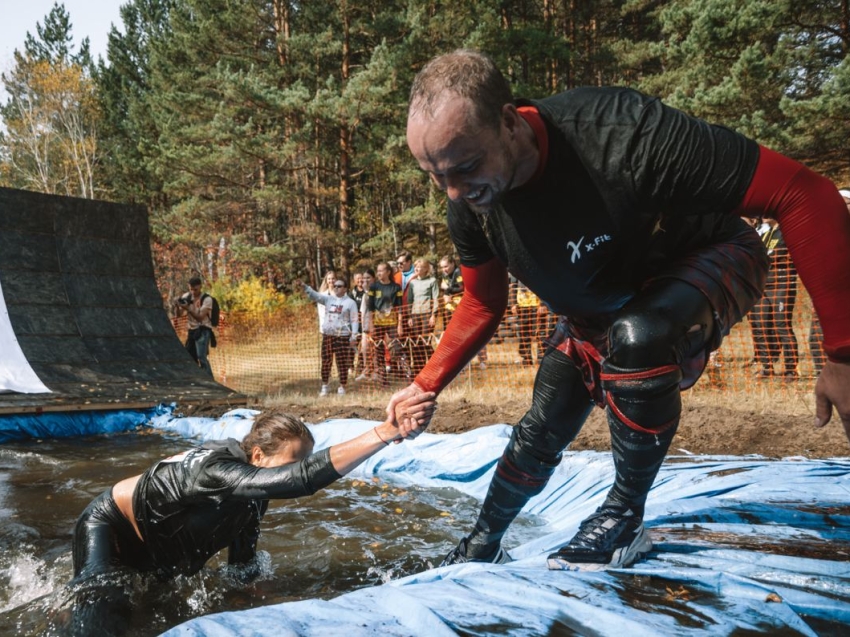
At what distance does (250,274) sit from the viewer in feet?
86.4

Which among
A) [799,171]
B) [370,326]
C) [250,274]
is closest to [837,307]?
[799,171]

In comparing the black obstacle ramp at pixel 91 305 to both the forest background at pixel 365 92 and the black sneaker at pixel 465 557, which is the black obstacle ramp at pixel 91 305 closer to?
the black sneaker at pixel 465 557

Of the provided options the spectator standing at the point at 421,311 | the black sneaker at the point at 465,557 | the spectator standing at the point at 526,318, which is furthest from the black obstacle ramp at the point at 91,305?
the black sneaker at the point at 465,557

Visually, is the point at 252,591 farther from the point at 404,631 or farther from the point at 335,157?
the point at 335,157

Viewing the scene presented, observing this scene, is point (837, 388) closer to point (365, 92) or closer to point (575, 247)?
point (575, 247)

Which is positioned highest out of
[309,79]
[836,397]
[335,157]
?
[309,79]

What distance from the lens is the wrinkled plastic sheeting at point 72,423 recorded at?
7.02 metres

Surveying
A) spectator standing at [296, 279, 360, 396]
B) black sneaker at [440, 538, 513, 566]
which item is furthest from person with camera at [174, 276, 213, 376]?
black sneaker at [440, 538, 513, 566]

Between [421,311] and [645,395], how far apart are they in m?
7.24

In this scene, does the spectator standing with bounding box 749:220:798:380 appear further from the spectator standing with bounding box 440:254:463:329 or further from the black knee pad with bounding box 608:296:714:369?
the black knee pad with bounding box 608:296:714:369

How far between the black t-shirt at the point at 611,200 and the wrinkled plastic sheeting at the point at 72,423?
6615mm

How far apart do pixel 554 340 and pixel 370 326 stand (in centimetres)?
752

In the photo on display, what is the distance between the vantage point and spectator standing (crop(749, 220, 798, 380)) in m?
6.40

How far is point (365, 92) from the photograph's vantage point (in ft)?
58.7
